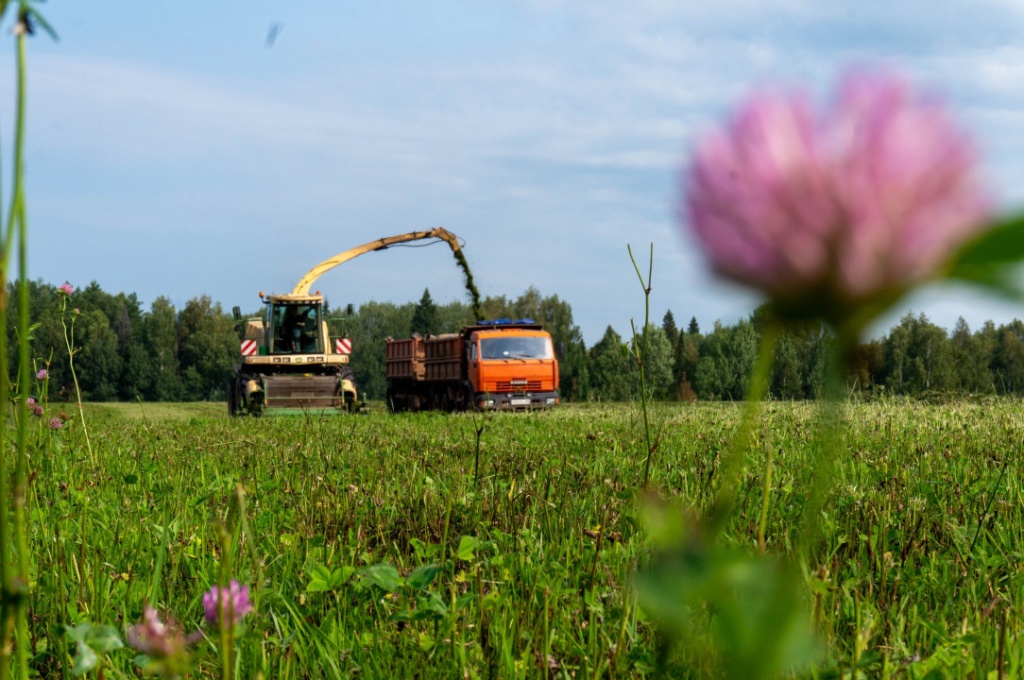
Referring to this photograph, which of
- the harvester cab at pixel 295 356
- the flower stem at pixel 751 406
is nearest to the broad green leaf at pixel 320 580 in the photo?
the flower stem at pixel 751 406

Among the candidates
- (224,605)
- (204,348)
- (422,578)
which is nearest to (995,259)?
(224,605)

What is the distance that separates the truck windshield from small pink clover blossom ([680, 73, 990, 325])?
2234cm

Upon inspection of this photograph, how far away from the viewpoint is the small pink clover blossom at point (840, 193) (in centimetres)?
42

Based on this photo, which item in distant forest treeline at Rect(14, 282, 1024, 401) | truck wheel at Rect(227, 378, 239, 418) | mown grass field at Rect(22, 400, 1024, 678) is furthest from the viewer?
distant forest treeline at Rect(14, 282, 1024, 401)

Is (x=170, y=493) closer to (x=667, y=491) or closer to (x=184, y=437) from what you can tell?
(x=667, y=491)

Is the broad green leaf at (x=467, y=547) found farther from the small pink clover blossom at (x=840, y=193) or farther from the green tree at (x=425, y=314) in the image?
the green tree at (x=425, y=314)

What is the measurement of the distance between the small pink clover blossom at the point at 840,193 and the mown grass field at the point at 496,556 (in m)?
0.25

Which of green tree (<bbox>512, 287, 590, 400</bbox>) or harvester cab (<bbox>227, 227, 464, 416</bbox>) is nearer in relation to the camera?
harvester cab (<bbox>227, 227, 464, 416</bbox>)

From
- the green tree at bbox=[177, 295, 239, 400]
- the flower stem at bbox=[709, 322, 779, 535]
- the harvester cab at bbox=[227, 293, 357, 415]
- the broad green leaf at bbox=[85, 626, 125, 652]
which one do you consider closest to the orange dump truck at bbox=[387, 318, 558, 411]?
the harvester cab at bbox=[227, 293, 357, 415]

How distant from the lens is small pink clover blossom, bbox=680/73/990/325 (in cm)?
42

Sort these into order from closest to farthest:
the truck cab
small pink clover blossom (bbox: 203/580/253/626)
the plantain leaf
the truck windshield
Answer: the plantain leaf
small pink clover blossom (bbox: 203/580/253/626)
the truck cab
the truck windshield

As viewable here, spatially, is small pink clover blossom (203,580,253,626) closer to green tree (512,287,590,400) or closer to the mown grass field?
the mown grass field

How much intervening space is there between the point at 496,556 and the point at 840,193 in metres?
2.40

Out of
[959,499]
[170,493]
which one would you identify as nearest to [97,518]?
[170,493]
